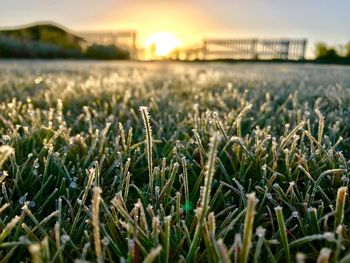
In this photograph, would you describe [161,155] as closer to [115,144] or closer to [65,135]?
[115,144]

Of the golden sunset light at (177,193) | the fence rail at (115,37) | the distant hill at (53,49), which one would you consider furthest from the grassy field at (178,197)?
the fence rail at (115,37)

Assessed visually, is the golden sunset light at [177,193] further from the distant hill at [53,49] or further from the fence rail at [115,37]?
the fence rail at [115,37]

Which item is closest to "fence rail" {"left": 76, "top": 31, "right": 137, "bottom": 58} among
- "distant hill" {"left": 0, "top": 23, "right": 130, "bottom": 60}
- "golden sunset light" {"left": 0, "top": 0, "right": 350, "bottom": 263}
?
"distant hill" {"left": 0, "top": 23, "right": 130, "bottom": 60}

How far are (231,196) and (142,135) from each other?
643 millimetres

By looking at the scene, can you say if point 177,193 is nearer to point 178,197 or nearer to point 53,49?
point 178,197

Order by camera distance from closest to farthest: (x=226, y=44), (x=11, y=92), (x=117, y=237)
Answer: (x=117, y=237)
(x=11, y=92)
(x=226, y=44)

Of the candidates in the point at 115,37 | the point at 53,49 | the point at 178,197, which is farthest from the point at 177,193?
the point at 115,37

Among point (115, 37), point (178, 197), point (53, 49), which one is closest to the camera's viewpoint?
point (178, 197)

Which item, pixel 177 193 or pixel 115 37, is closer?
pixel 177 193

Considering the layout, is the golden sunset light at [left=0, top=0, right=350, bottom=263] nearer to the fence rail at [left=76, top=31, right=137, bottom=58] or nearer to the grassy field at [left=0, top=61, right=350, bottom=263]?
the grassy field at [left=0, top=61, right=350, bottom=263]

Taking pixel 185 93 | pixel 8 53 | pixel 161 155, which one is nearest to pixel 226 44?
pixel 8 53

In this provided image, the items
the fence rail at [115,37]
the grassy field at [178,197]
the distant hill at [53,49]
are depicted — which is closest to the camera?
the grassy field at [178,197]

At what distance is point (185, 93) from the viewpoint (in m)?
3.12

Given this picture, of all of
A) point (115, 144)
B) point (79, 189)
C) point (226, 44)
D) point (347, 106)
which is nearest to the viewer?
point (79, 189)
